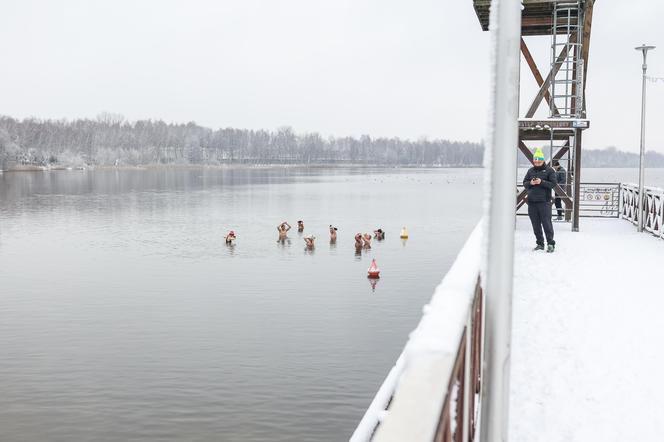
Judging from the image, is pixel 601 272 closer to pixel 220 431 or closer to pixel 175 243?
pixel 220 431

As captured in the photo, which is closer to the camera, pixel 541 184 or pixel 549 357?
pixel 549 357

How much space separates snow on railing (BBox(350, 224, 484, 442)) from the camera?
1.97 m

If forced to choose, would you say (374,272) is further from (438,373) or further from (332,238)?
(438,373)

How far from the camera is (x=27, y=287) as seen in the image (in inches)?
944

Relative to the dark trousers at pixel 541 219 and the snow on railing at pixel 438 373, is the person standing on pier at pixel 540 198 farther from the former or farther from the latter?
the snow on railing at pixel 438 373

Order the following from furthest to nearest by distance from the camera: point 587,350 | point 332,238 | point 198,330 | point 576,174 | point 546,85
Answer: point 332,238
point 198,330
point 546,85
point 576,174
point 587,350

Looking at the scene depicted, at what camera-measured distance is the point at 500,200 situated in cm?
312

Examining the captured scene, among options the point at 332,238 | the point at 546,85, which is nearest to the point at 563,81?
the point at 546,85

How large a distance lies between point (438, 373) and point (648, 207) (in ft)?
59.4

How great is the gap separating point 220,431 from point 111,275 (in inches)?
614

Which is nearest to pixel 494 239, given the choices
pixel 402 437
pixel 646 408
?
pixel 402 437

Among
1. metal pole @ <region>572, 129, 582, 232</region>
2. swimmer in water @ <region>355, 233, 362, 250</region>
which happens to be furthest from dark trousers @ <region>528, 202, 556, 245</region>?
swimmer in water @ <region>355, 233, 362, 250</region>

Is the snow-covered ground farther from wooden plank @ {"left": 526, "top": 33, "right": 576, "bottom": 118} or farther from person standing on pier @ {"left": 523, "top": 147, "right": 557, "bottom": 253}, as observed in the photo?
wooden plank @ {"left": 526, "top": 33, "right": 576, "bottom": 118}

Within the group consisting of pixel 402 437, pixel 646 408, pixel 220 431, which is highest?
pixel 402 437
